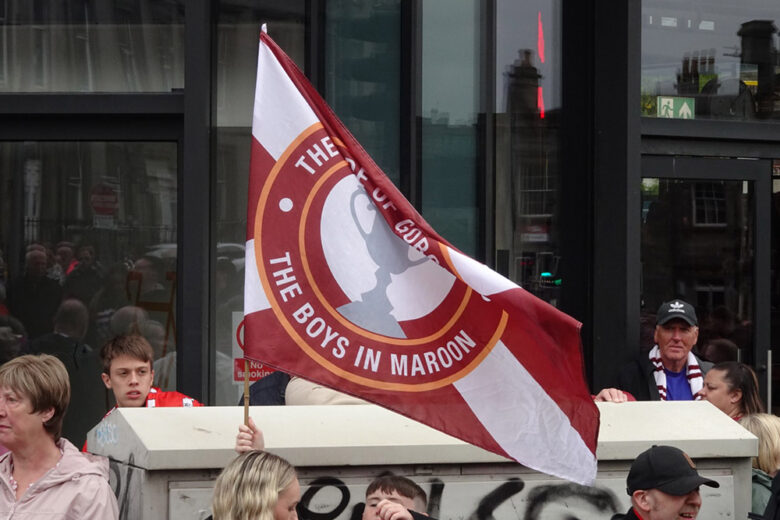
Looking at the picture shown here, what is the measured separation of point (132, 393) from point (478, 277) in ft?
6.44

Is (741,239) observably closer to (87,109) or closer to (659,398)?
(659,398)

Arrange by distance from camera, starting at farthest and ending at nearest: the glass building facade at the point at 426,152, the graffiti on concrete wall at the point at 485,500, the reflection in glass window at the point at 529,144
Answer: the reflection in glass window at the point at 529,144 → the glass building facade at the point at 426,152 → the graffiti on concrete wall at the point at 485,500

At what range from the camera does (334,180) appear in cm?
405

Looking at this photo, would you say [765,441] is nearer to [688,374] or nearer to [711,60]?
[688,374]

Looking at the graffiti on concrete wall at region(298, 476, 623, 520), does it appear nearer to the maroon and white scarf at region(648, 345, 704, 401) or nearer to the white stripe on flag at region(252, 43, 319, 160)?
the white stripe on flag at region(252, 43, 319, 160)

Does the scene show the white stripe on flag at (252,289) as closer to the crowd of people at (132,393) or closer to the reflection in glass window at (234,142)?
the crowd of people at (132,393)

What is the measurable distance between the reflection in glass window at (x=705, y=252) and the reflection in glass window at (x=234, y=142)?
8.22ft

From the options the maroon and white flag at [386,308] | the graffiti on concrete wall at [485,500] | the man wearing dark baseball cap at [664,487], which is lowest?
the graffiti on concrete wall at [485,500]

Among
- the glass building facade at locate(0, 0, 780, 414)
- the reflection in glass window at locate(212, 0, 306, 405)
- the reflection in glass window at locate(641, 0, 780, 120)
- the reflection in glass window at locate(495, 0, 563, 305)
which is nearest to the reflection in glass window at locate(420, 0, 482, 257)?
the glass building facade at locate(0, 0, 780, 414)

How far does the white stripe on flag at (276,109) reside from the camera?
13.1 feet

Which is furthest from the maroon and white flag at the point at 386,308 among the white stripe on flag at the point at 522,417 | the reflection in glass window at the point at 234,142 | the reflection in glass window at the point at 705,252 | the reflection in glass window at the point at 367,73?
the reflection in glass window at the point at 705,252

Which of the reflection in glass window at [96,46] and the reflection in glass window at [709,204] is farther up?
the reflection in glass window at [96,46]

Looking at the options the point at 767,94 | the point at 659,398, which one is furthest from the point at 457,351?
the point at 767,94

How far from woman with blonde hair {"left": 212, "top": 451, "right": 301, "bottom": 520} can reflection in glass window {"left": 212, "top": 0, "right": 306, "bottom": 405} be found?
3.50 meters
